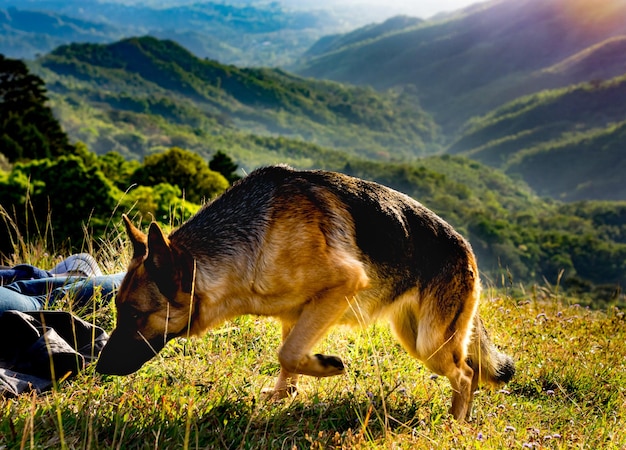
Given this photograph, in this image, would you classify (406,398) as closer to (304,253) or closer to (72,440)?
(304,253)

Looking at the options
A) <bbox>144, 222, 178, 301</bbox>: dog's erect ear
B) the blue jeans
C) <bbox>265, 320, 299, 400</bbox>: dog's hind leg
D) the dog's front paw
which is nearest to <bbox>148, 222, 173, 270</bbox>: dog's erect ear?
<bbox>144, 222, 178, 301</bbox>: dog's erect ear

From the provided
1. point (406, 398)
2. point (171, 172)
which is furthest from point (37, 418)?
point (171, 172)

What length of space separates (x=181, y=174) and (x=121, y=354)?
3033cm

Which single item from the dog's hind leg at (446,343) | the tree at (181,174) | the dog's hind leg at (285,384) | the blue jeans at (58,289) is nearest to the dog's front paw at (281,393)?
the dog's hind leg at (285,384)

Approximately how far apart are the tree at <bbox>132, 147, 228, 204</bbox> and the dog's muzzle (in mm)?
27465

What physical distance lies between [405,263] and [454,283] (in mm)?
409

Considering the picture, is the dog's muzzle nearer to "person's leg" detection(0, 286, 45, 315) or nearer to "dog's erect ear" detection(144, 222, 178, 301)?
"dog's erect ear" detection(144, 222, 178, 301)

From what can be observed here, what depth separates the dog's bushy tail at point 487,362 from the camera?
4305mm

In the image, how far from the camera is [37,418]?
3.09 m

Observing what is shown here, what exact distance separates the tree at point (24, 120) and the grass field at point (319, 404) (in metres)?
40.1

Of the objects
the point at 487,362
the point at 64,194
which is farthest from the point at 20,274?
the point at 64,194

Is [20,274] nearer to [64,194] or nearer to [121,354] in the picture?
[121,354]

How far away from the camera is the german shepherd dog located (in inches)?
134

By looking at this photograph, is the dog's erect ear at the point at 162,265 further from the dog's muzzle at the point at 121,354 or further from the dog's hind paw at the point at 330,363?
the dog's hind paw at the point at 330,363
